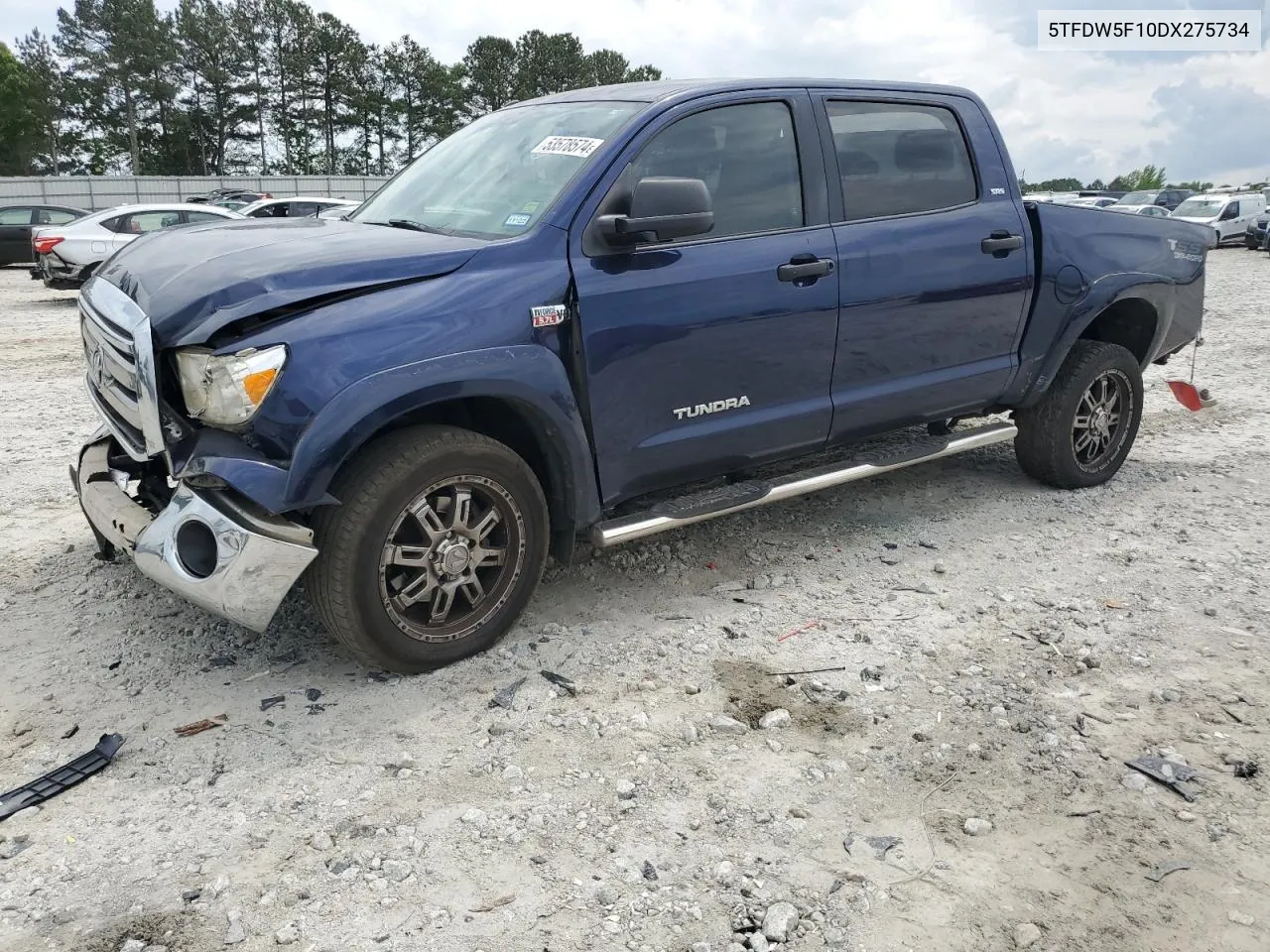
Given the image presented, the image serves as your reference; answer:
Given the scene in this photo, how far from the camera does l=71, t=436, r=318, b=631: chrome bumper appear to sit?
3135 millimetres

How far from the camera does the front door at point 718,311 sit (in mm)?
3730

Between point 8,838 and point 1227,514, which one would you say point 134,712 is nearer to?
point 8,838

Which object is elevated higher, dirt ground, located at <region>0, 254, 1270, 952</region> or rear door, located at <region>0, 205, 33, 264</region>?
rear door, located at <region>0, 205, 33, 264</region>

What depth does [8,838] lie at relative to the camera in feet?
9.16

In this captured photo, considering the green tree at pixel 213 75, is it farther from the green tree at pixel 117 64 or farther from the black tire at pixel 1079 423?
the black tire at pixel 1079 423

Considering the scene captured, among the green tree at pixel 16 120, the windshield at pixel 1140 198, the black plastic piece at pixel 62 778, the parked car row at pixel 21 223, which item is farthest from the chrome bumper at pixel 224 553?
the green tree at pixel 16 120

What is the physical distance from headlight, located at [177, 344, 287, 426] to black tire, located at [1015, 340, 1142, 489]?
12.9ft

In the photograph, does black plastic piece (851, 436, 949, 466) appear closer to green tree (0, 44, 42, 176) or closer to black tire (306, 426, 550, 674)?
black tire (306, 426, 550, 674)

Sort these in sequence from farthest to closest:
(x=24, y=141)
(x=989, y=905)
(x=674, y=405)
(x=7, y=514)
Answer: (x=24, y=141) < (x=7, y=514) < (x=674, y=405) < (x=989, y=905)

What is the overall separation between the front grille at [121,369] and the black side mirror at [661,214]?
5.09 ft

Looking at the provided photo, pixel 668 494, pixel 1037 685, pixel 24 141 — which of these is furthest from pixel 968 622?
pixel 24 141

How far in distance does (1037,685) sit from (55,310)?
14364 mm

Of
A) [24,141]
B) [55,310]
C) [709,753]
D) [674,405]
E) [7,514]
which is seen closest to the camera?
[709,753]

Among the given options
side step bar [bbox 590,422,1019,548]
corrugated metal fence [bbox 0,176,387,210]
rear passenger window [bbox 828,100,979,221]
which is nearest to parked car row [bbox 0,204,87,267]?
corrugated metal fence [bbox 0,176,387,210]
